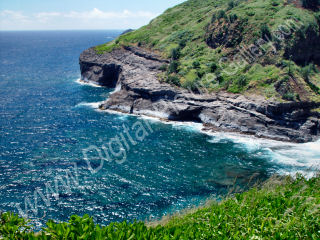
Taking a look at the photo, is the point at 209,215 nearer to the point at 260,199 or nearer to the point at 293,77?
the point at 260,199

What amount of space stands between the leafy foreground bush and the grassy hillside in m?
36.5

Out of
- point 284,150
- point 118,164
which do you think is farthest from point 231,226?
point 284,150

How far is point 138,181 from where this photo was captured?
1265 inches

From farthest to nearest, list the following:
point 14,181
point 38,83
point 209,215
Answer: point 38,83
point 14,181
point 209,215

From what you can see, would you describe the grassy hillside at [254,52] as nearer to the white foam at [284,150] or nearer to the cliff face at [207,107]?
the cliff face at [207,107]

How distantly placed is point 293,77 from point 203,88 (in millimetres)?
17215

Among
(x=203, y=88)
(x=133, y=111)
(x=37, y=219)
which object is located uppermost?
(x=203, y=88)

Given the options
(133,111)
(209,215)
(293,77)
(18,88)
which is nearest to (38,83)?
(18,88)

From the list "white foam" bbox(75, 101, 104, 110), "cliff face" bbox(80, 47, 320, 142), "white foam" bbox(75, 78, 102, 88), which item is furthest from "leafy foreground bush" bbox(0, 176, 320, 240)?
"white foam" bbox(75, 78, 102, 88)

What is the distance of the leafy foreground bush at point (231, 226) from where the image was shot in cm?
1056

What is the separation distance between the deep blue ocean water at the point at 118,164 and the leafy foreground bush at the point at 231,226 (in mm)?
8476

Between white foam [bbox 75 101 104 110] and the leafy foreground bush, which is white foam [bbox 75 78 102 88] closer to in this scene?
white foam [bbox 75 101 104 110]

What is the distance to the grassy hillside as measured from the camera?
49969 mm

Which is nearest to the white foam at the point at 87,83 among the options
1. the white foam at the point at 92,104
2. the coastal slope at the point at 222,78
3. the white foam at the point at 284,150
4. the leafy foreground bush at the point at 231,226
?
the coastal slope at the point at 222,78
